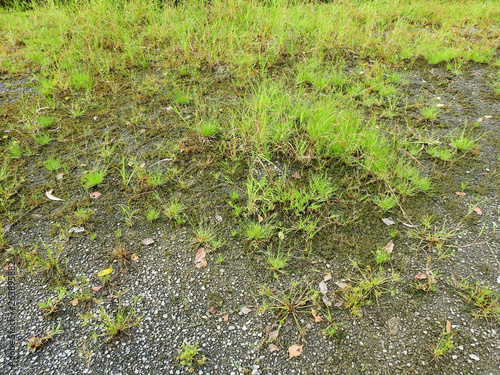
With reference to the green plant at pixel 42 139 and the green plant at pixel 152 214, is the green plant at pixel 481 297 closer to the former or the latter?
the green plant at pixel 152 214

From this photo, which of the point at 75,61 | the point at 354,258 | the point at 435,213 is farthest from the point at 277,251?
the point at 75,61

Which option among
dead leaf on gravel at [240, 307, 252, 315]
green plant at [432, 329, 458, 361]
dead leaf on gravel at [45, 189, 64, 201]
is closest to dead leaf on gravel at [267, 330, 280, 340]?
dead leaf on gravel at [240, 307, 252, 315]

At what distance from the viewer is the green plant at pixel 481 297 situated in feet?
6.90

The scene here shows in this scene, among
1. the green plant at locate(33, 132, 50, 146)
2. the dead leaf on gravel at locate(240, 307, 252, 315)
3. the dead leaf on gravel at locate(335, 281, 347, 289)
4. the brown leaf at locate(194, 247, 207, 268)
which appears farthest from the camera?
the green plant at locate(33, 132, 50, 146)

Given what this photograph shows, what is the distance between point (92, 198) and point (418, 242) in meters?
2.80

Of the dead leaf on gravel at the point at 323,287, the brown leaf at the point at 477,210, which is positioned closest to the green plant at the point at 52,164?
the dead leaf on gravel at the point at 323,287

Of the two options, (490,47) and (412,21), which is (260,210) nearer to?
(490,47)

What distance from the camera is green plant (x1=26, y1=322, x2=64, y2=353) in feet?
6.41

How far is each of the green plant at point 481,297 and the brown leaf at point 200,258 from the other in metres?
1.84

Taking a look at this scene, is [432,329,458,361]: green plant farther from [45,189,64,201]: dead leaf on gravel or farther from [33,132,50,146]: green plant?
[33,132,50,146]: green plant

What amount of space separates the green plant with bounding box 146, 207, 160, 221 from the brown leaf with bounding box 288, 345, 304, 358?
148 cm

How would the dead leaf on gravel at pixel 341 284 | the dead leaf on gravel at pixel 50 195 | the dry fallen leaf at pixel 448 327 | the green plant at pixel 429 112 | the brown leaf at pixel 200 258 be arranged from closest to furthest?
the dry fallen leaf at pixel 448 327
the dead leaf on gravel at pixel 341 284
the brown leaf at pixel 200 258
the dead leaf on gravel at pixel 50 195
the green plant at pixel 429 112

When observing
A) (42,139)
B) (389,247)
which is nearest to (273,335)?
(389,247)

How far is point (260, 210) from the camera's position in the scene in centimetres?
277
